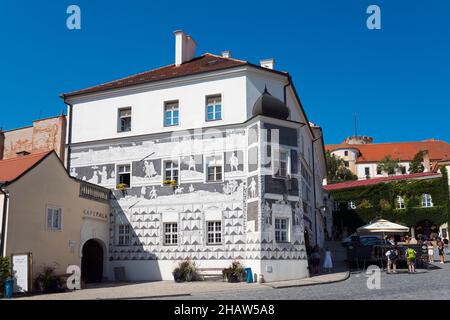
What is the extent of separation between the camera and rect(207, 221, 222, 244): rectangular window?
25.6 m

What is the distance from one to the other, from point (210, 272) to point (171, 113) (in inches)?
364

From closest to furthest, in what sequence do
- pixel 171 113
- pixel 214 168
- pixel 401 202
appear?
pixel 214 168, pixel 171 113, pixel 401 202

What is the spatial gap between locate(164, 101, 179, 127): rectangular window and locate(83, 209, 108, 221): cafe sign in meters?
6.13

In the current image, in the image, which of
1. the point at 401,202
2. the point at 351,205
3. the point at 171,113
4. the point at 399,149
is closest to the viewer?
the point at 171,113

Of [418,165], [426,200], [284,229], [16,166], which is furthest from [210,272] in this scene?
[418,165]

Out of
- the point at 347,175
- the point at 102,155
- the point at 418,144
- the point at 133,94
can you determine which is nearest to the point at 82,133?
the point at 102,155

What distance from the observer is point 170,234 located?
26.7m

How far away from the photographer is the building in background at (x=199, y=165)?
24.8m

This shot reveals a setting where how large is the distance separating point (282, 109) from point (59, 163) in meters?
11.5

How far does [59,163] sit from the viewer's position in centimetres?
2383

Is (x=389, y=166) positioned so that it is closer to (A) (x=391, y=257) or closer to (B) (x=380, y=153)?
(B) (x=380, y=153)

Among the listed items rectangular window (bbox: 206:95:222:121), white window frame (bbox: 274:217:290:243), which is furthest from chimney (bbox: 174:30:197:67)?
white window frame (bbox: 274:217:290:243)

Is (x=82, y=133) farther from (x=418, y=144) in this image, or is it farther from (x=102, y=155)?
(x=418, y=144)

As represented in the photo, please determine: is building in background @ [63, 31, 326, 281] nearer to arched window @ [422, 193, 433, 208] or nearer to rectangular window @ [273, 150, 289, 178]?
rectangular window @ [273, 150, 289, 178]
